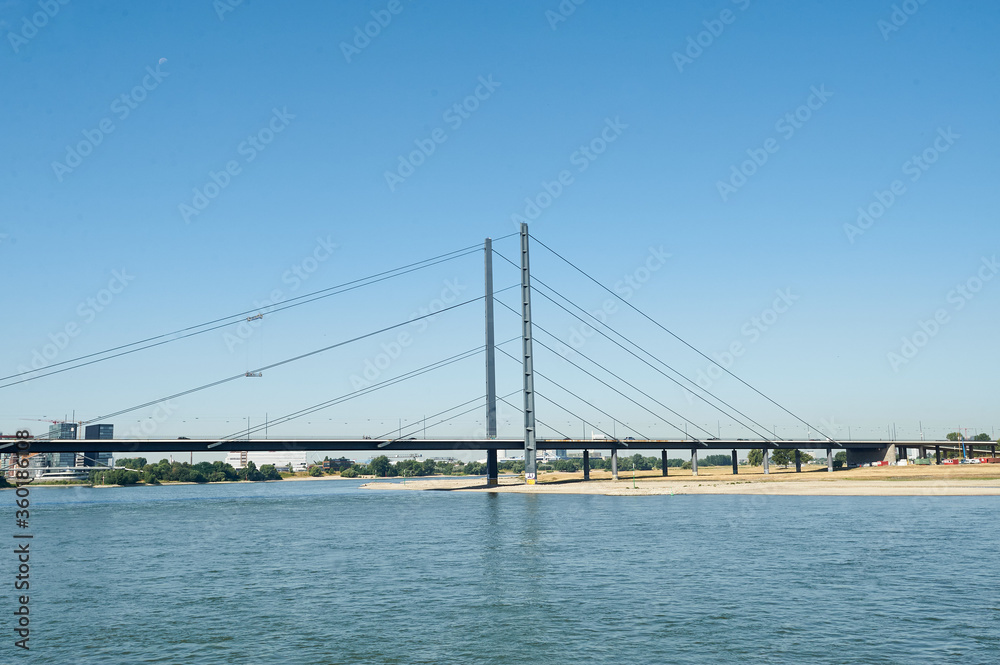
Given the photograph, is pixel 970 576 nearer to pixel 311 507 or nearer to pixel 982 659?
pixel 982 659

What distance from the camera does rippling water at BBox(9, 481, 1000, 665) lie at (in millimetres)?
25812

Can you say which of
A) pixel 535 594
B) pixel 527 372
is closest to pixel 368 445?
pixel 527 372

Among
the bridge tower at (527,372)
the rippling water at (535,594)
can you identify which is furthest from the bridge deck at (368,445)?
the rippling water at (535,594)

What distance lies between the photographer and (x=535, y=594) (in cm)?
3534

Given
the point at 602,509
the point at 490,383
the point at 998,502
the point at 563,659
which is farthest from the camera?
the point at 490,383

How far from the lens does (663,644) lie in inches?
1022

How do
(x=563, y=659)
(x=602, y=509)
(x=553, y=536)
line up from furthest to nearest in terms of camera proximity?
(x=602, y=509)
(x=553, y=536)
(x=563, y=659)

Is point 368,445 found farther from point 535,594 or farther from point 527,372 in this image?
point 535,594

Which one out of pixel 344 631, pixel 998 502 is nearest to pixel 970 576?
pixel 344 631

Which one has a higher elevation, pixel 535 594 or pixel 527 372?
pixel 527 372

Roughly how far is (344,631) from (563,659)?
8961 millimetres

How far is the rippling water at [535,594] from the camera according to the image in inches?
1016

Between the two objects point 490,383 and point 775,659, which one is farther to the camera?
point 490,383

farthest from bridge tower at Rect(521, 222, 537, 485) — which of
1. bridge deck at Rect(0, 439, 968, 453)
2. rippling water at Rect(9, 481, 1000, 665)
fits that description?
rippling water at Rect(9, 481, 1000, 665)
